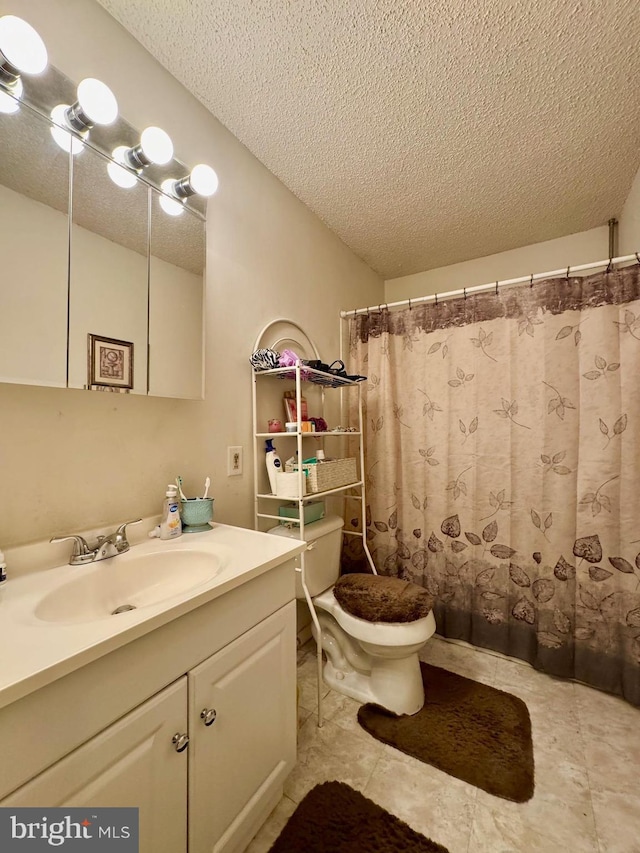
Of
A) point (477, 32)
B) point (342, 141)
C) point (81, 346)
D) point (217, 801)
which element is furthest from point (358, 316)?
point (217, 801)

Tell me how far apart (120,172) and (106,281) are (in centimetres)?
34

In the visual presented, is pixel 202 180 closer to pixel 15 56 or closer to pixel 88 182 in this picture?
pixel 88 182

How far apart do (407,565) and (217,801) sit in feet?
4.49

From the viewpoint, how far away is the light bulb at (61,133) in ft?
2.97

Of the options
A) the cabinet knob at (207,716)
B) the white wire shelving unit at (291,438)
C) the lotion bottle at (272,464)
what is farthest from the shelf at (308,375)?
the cabinet knob at (207,716)

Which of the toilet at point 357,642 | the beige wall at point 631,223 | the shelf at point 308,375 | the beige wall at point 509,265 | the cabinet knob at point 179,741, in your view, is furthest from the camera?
the beige wall at point 509,265

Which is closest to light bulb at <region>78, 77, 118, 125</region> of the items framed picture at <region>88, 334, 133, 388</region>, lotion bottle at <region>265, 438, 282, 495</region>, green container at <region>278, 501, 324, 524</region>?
framed picture at <region>88, 334, 133, 388</region>

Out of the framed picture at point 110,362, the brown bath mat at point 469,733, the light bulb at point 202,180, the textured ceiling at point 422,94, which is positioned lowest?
the brown bath mat at point 469,733

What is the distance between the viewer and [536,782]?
1116 millimetres

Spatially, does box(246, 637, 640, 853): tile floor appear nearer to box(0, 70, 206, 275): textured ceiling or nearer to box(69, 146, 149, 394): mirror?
box(69, 146, 149, 394): mirror

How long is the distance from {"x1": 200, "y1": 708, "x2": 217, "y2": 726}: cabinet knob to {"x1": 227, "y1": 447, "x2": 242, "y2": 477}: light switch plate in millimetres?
783

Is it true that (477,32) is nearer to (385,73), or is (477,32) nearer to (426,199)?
(385,73)

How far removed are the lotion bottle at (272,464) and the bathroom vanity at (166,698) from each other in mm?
401

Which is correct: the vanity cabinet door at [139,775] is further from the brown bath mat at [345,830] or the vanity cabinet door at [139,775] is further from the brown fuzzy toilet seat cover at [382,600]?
the brown fuzzy toilet seat cover at [382,600]
